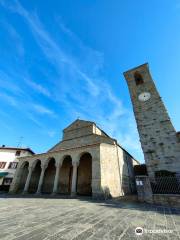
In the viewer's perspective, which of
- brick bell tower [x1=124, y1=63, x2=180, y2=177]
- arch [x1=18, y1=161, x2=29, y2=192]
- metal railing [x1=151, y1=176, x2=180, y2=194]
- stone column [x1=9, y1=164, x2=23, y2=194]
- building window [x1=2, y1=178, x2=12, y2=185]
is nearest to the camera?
metal railing [x1=151, y1=176, x2=180, y2=194]

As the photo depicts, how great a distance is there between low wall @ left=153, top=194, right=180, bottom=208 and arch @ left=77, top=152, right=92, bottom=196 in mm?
7447

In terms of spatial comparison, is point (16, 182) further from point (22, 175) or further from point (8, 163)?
point (8, 163)

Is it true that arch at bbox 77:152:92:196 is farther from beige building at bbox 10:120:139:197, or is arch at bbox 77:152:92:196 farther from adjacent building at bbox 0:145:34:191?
adjacent building at bbox 0:145:34:191

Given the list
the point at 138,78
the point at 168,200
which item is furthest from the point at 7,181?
the point at 138,78

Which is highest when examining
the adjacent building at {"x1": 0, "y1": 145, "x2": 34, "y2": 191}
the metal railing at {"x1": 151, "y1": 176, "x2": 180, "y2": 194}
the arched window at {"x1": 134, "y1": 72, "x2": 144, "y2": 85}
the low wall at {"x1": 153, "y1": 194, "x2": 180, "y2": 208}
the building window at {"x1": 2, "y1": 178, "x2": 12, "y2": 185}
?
the arched window at {"x1": 134, "y1": 72, "x2": 144, "y2": 85}

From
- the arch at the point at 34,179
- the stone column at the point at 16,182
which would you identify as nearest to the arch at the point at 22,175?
the stone column at the point at 16,182

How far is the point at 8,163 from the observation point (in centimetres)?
2428

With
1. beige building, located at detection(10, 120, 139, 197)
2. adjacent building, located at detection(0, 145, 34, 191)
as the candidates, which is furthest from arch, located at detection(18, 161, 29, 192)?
adjacent building, located at detection(0, 145, 34, 191)

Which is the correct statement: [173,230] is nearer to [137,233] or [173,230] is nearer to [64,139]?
[137,233]

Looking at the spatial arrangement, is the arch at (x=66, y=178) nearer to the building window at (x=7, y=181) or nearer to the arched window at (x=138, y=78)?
the building window at (x=7, y=181)

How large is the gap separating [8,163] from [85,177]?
17.2 m

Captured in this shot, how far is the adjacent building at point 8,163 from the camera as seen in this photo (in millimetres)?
22453

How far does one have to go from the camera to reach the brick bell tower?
39.7 feet

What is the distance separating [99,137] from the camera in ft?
51.7
